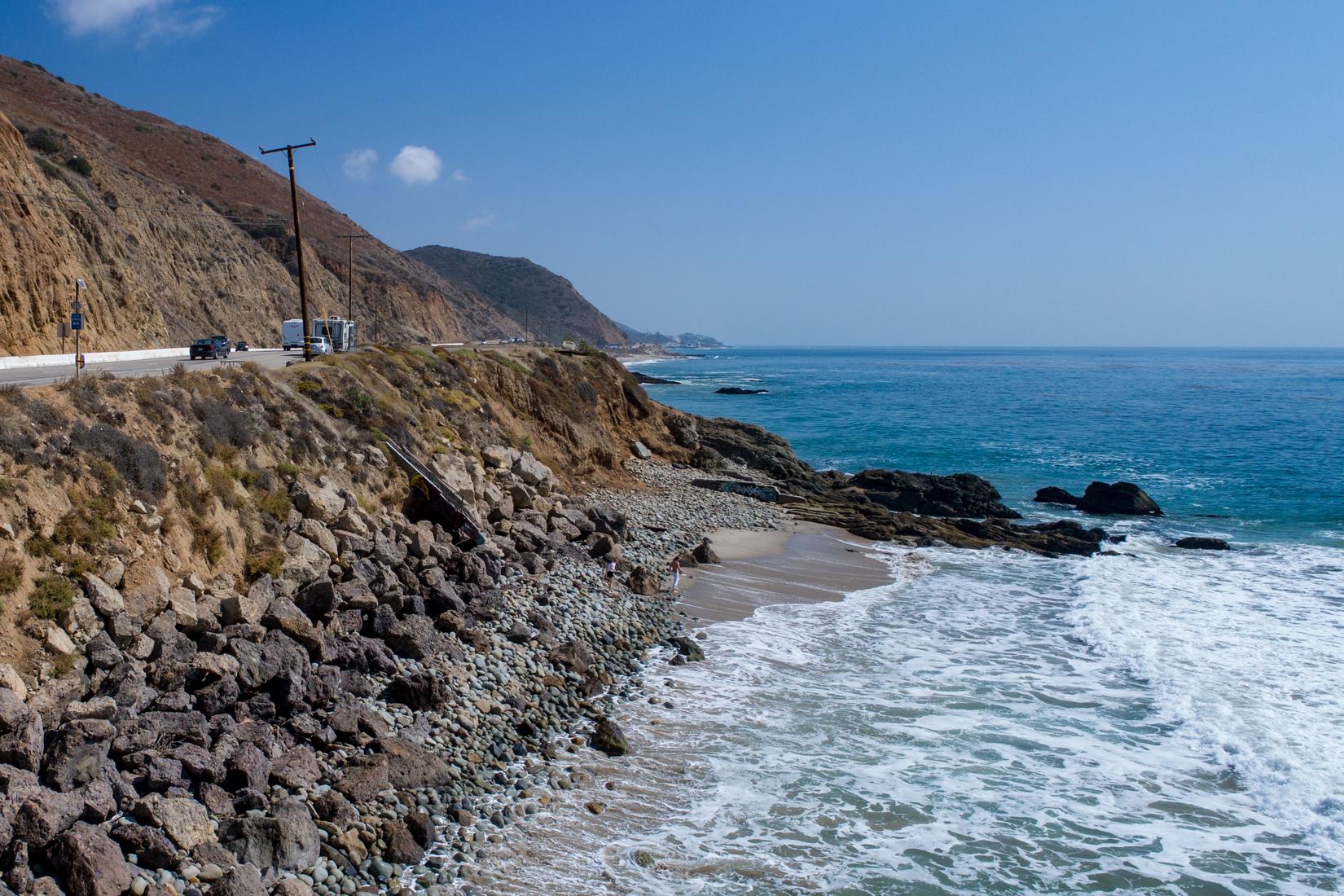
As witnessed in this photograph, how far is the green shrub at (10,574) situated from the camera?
31.6 feet

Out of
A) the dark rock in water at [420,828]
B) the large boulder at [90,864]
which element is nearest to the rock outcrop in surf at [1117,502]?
the dark rock in water at [420,828]

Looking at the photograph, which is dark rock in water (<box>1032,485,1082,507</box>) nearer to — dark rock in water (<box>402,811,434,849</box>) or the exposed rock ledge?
the exposed rock ledge

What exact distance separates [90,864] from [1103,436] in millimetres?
57328

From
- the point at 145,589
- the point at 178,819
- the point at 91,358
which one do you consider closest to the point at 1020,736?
the point at 178,819

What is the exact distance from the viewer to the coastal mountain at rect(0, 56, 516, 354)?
28875mm

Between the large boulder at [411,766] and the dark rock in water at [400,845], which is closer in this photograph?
the dark rock in water at [400,845]

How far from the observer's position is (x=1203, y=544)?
2630 centimetres

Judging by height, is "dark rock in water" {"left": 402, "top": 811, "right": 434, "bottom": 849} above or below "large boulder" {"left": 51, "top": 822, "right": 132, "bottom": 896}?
below

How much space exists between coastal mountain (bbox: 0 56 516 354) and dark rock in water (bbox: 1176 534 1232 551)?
34.1 meters

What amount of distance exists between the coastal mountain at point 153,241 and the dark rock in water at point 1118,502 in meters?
34.5

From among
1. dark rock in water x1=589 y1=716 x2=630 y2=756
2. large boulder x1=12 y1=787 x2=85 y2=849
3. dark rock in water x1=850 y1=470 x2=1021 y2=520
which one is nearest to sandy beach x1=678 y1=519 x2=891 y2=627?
dark rock in water x1=589 y1=716 x2=630 y2=756

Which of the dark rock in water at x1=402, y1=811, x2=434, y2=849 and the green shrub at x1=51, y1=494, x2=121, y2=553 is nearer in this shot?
the dark rock in water at x1=402, y1=811, x2=434, y2=849

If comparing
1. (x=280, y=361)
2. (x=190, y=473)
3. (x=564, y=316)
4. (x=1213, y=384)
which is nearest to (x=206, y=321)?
(x=280, y=361)

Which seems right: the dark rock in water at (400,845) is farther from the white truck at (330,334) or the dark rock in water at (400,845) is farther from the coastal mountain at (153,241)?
the white truck at (330,334)
